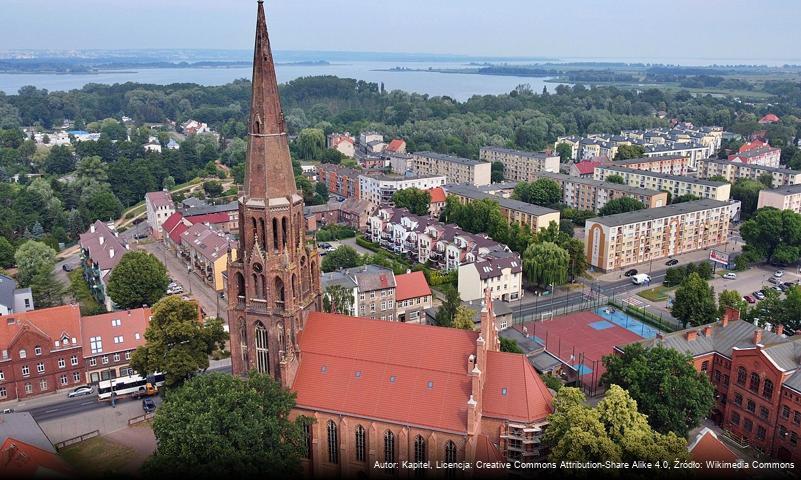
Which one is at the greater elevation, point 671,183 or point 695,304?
point 671,183

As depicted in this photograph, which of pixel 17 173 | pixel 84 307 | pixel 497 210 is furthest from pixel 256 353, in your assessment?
pixel 17 173

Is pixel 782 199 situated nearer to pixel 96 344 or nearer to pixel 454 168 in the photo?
pixel 454 168

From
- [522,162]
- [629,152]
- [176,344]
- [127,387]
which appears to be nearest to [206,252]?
[127,387]

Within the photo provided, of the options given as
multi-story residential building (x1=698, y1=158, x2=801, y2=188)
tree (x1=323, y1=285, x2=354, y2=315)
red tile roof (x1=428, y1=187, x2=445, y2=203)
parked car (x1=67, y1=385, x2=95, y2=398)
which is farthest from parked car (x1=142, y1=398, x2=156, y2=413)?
multi-story residential building (x1=698, y1=158, x2=801, y2=188)

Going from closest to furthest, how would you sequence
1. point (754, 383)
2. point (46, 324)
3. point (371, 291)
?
point (754, 383), point (46, 324), point (371, 291)

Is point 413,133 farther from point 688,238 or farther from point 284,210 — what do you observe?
point 284,210
